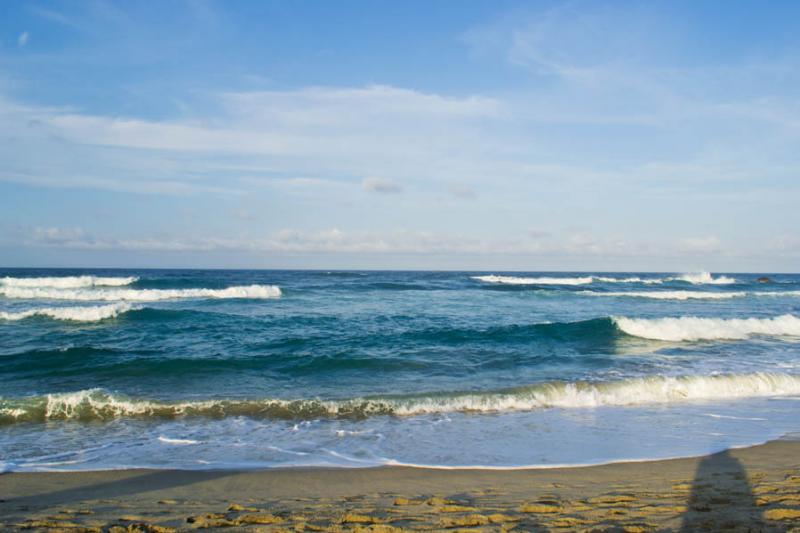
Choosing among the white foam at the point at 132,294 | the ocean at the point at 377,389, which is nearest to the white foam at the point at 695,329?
the ocean at the point at 377,389

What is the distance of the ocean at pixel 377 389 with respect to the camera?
24.5 feet

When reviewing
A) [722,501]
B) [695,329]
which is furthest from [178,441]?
[695,329]

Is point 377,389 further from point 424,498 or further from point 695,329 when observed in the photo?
point 695,329

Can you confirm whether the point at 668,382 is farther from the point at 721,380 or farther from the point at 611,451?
the point at 611,451

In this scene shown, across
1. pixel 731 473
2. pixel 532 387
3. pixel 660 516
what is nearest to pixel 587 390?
pixel 532 387

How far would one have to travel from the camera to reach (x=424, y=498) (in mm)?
5320

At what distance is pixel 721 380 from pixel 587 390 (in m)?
3.36

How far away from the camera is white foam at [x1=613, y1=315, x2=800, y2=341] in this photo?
19.0 metres

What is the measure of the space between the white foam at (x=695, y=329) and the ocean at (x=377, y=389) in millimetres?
83

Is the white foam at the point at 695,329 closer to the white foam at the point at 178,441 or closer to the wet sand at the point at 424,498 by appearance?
the wet sand at the point at 424,498

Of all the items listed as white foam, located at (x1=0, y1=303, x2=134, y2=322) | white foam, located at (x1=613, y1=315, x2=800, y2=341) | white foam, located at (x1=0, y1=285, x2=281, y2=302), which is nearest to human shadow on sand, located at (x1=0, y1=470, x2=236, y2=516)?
white foam, located at (x1=0, y1=303, x2=134, y2=322)

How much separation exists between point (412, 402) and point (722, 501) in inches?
226

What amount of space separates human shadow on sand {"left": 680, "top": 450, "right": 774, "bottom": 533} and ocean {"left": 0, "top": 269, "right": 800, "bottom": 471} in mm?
867

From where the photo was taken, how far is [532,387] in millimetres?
10922
